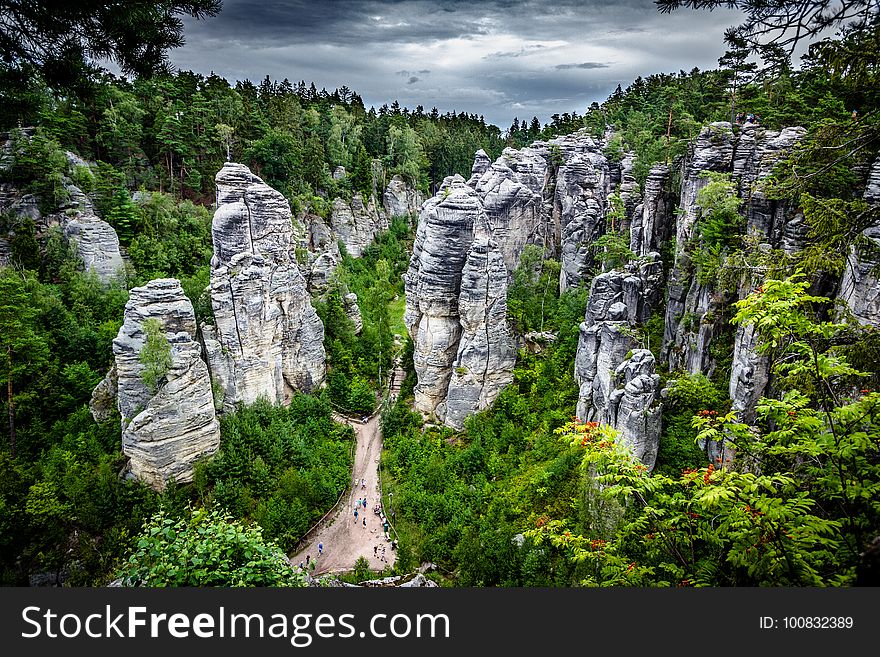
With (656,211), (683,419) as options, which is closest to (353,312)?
(656,211)

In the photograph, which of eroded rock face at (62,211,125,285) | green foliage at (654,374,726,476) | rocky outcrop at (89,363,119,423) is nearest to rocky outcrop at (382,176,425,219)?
eroded rock face at (62,211,125,285)

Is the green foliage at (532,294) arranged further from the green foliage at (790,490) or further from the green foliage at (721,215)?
the green foliage at (790,490)

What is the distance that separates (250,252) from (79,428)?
39.3ft

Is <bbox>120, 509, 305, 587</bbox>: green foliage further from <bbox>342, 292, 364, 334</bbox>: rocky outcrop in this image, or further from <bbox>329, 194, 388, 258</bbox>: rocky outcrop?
<bbox>329, 194, 388, 258</bbox>: rocky outcrop

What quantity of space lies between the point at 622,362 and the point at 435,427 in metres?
12.4

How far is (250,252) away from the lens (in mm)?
27891

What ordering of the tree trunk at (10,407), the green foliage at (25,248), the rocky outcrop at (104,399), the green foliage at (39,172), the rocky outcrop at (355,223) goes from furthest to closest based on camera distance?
the rocky outcrop at (355,223)
the green foliage at (39,172)
the green foliage at (25,248)
the rocky outcrop at (104,399)
the tree trunk at (10,407)

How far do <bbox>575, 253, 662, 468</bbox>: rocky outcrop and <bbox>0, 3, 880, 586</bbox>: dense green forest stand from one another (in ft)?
4.84

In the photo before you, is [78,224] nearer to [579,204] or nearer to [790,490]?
[579,204]

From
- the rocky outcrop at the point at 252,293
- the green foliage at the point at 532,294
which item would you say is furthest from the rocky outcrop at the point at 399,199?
the rocky outcrop at the point at 252,293

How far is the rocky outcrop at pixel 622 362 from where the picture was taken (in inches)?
821

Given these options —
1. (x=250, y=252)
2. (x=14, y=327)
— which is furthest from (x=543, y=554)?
(x=14, y=327)

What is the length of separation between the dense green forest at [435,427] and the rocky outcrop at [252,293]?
1.42m

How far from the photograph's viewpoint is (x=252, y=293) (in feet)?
89.4
